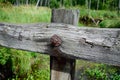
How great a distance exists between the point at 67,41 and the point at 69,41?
0.05ft

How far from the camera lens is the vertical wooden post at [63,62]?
194cm

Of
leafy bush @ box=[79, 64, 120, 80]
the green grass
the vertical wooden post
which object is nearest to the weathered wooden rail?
the vertical wooden post

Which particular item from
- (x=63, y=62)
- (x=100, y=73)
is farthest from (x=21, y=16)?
(x=63, y=62)

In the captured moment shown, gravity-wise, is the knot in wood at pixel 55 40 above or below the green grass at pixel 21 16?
above

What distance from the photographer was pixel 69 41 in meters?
1.92

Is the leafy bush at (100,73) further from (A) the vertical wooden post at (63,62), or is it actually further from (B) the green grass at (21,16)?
(A) the vertical wooden post at (63,62)

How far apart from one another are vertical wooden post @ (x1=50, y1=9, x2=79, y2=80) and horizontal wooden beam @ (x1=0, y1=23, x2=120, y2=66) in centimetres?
5

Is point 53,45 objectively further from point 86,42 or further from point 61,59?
point 86,42

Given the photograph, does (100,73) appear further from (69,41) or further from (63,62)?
(69,41)

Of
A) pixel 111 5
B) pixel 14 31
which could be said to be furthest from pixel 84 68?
pixel 111 5

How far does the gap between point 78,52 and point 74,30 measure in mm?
139

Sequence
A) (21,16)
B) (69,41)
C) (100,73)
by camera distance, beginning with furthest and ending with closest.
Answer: (21,16), (100,73), (69,41)

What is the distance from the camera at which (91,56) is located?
72.9 inches

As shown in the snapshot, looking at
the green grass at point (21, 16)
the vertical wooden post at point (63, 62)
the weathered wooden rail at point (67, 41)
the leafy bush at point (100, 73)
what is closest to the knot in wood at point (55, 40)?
the weathered wooden rail at point (67, 41)
